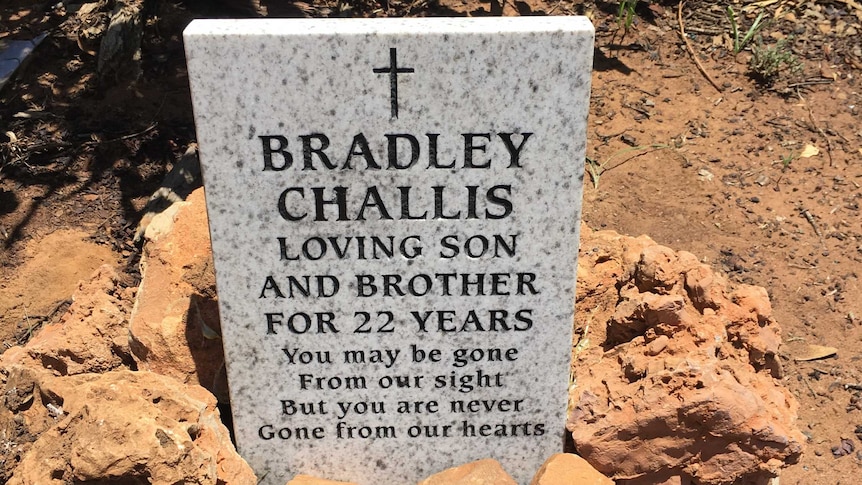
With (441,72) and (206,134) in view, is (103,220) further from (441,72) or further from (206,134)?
(441,72)

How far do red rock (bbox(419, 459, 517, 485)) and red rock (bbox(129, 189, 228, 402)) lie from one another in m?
0.86

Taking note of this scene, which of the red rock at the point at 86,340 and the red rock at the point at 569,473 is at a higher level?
the red rock at the point at 86,340

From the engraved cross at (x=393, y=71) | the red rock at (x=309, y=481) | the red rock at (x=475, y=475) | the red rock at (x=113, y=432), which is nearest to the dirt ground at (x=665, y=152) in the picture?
the red rock at (x=475, y=475)

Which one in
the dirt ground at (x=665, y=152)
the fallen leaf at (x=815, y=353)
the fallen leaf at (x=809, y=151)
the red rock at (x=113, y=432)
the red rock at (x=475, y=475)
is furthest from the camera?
the fallen leaf at (x=809, y=151)

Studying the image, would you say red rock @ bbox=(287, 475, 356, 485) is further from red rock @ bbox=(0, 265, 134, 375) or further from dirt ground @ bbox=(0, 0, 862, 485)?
dirt ground @ bbox=(0, 0, 862, 485)

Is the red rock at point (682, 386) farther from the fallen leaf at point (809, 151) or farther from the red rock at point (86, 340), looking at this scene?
the fallen leaf at point (809, 151)

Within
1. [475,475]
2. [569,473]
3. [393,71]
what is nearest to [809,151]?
[569,473]

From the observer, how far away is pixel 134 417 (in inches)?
92.8

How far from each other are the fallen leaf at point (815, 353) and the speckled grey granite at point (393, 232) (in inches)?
62.6

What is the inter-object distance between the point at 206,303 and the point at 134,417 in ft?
2.55

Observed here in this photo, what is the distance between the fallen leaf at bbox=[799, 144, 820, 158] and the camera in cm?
483

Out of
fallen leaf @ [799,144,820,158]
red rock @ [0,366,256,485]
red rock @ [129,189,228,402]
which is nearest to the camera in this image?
red rock @ [0,366,256,485]

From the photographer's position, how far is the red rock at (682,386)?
8.55 ft

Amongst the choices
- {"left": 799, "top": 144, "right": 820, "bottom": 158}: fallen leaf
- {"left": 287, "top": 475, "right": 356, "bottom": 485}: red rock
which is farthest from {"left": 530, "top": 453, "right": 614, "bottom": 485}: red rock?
{"left": 799, "top": 144, "right": 820, "bottom": 158}: fallen leaf
